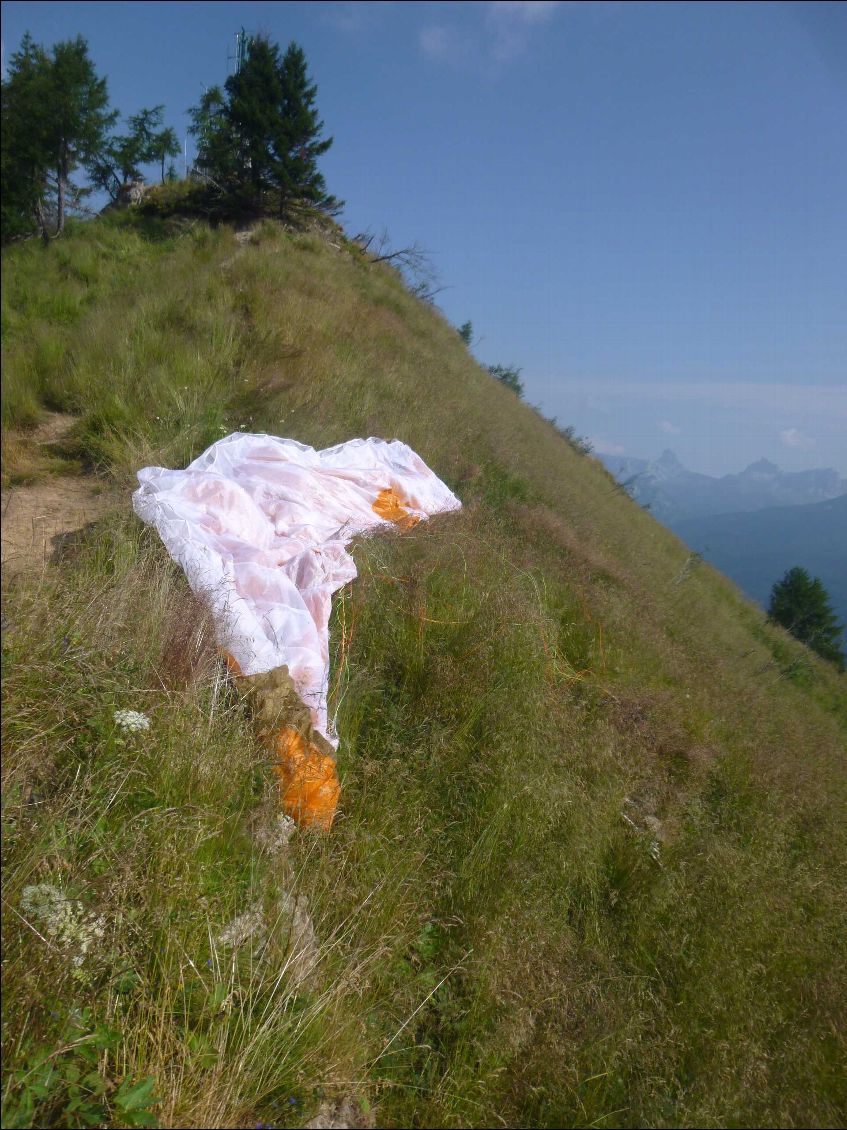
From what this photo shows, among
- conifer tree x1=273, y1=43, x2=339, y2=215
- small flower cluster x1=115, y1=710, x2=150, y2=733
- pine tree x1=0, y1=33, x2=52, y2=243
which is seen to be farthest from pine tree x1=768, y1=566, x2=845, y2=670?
pine tree x1=0, y1=33, x2=52, y2=243

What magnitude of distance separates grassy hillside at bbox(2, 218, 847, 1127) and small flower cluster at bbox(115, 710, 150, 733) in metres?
0.03

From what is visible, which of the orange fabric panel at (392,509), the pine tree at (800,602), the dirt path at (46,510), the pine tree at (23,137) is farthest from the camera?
the pine tree at (800,602)

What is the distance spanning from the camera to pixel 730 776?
11.1 feet

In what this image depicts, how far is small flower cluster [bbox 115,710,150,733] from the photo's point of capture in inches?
68.4

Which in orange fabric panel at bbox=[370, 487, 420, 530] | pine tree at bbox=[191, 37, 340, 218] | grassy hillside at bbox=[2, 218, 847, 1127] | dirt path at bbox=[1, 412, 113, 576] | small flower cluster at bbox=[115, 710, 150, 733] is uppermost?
pine tree at bbox=[191, 37, 340, 218]

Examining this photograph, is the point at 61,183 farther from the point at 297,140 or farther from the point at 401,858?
the point at 297,140

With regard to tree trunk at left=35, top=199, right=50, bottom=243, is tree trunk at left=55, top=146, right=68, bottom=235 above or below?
above

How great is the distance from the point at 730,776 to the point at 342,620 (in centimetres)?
238

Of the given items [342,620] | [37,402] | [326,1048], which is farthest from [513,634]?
[37,402]

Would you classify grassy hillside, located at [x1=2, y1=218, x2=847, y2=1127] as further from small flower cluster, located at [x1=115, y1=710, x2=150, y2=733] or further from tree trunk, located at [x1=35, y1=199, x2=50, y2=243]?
tree trunk, located at [x1=35, y1=199, x2=50, y2=243]

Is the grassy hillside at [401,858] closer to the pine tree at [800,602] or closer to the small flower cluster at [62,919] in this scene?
the small flower cluster at [62,919]

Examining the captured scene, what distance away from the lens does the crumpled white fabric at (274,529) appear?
2627 mm

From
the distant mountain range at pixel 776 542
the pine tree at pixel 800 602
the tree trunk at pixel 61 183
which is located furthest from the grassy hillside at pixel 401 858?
the distant mountain range at pixel 776 542

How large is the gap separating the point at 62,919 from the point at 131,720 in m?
0.56
